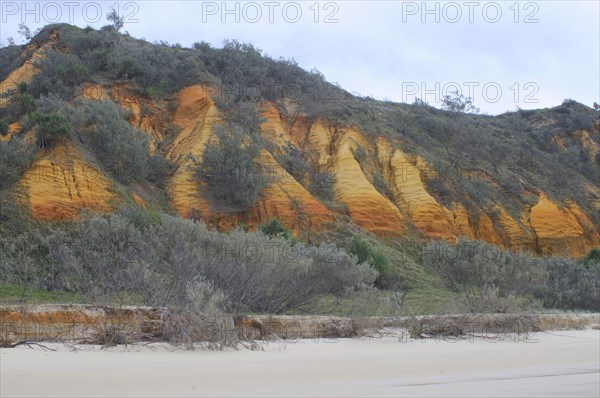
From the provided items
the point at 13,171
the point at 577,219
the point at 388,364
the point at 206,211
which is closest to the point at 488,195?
the point at 577,219

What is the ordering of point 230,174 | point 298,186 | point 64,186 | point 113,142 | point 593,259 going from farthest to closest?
point 593,259 < point 298,186 < point 230,174 < point 113,142 < point 64,186

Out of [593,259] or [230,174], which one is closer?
[230,174]

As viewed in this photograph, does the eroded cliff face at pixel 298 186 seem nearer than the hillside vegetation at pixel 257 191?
No

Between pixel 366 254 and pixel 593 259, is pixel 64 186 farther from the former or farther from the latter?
pixel 593 259

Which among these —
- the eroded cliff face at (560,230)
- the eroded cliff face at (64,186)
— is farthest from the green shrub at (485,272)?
the eroded cliff face at (560,230)

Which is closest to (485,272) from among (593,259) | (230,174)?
(230,174)

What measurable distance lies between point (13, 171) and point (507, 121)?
127 feet

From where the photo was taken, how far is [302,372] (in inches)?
280

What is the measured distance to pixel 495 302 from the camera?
13.7m

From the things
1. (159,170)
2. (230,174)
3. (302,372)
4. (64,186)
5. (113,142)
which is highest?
(113,142)

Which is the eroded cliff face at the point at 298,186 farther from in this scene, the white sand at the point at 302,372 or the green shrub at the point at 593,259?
the white sand at the point at 302,372

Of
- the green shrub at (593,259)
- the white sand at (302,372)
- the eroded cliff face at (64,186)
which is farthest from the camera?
the green shrub at (593,259)

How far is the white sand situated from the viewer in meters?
5.76

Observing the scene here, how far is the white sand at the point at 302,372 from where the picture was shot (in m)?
5.76
